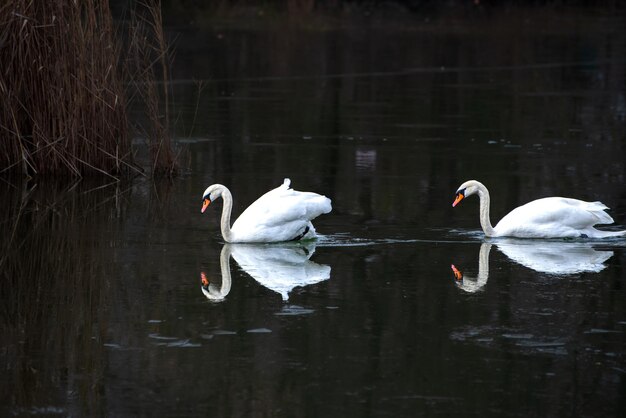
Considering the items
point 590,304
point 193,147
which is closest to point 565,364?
point 590,304

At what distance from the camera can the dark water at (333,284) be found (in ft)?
23.2

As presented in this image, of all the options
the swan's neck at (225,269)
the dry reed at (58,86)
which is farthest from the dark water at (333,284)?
the dry reed at (58,86)

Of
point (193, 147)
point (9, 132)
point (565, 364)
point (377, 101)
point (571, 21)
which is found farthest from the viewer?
point (571, 21)

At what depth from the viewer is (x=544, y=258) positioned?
10.7 m

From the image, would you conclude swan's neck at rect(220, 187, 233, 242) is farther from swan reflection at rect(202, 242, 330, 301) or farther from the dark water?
the dark water

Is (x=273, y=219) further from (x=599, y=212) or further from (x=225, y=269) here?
(x=599, y=212)

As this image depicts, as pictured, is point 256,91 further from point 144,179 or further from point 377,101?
point 144,179

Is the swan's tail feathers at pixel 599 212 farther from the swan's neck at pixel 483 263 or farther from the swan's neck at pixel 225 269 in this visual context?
the swan's neck at pixel 225 269

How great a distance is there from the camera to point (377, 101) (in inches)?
877

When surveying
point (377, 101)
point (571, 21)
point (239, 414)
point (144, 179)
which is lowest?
point (239, 414)

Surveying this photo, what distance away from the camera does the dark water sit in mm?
7078

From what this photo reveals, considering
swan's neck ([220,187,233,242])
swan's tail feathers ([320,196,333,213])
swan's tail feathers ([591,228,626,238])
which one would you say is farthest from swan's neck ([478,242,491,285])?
swan's neck ([220,187,233,242])

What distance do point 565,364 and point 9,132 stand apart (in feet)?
26.3

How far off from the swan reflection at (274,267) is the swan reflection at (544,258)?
3.68 feet
